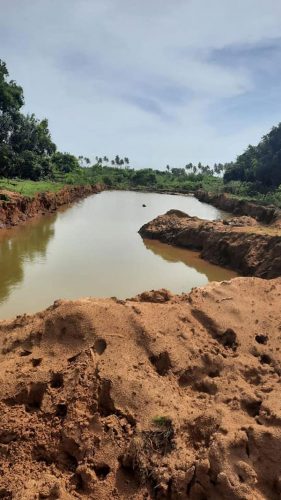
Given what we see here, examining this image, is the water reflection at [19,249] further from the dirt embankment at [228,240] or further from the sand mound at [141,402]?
the sand mound at [141,402]

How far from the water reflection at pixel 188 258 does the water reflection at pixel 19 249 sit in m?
4.80

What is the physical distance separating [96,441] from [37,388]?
98 cm

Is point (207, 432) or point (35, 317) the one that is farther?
point (35, 317)

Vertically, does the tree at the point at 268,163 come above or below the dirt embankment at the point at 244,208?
above

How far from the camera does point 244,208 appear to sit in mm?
33125

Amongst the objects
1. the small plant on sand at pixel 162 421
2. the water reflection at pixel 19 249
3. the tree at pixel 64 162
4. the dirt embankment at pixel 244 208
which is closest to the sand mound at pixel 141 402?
the small plant on sand at pixel 162 421

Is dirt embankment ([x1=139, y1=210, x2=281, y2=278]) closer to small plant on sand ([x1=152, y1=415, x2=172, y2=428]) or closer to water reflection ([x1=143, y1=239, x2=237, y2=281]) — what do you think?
water reflection ([x1=143, y1=239, x2=237, y2=281])

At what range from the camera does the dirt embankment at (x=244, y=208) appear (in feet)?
79.5

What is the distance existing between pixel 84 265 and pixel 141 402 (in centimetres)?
1047

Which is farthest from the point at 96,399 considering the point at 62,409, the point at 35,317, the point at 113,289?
the point at 113,289

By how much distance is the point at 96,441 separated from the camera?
463 centimetres

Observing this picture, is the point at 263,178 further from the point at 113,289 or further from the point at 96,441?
the point at 96,441

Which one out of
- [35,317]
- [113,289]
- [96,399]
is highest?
[35,317]

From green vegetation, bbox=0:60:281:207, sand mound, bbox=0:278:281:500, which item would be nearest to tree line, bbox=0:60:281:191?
green vegetation, bbox=0:60:281:207
